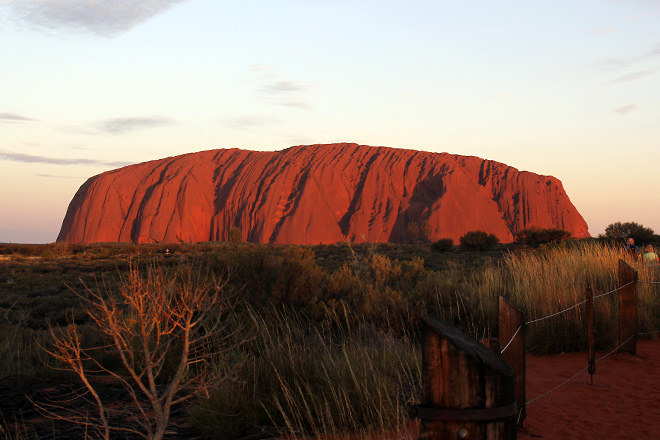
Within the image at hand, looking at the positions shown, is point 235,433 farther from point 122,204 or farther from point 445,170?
point 122,204

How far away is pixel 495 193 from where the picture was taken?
8750cm

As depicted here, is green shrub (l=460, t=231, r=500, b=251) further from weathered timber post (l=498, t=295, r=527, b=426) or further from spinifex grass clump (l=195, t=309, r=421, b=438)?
weathered timber post (l=498, t=295, r=527, b=426)

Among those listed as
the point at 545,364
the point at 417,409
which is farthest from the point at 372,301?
the point at 417,409

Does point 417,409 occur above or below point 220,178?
below

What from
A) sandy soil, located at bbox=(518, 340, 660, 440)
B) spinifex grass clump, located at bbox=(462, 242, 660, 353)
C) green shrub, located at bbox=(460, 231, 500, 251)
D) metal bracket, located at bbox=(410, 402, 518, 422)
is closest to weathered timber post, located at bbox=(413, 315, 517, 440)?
metal bracket, located at bbox=(410, 402, 518, 422)

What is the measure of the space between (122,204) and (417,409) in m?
93.2

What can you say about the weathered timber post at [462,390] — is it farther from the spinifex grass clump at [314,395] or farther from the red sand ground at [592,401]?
the spinifex grass clump at [314,395]

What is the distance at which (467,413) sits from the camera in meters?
1.45

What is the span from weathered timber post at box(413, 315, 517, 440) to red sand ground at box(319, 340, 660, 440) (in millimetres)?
2388

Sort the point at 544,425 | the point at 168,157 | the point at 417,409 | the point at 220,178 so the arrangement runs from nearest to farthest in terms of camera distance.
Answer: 1. the point at 417,409
2. the point at 544,425
3. the point at 220,178
4. the point at 168,157

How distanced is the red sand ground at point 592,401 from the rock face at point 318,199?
6535 centimetres

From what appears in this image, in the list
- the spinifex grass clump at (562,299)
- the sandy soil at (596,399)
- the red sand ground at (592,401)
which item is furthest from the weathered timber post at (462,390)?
the spinifex grass clump at (562,299)

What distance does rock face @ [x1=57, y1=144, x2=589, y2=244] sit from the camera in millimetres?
77188

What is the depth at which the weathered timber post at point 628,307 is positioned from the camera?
6934 mm
